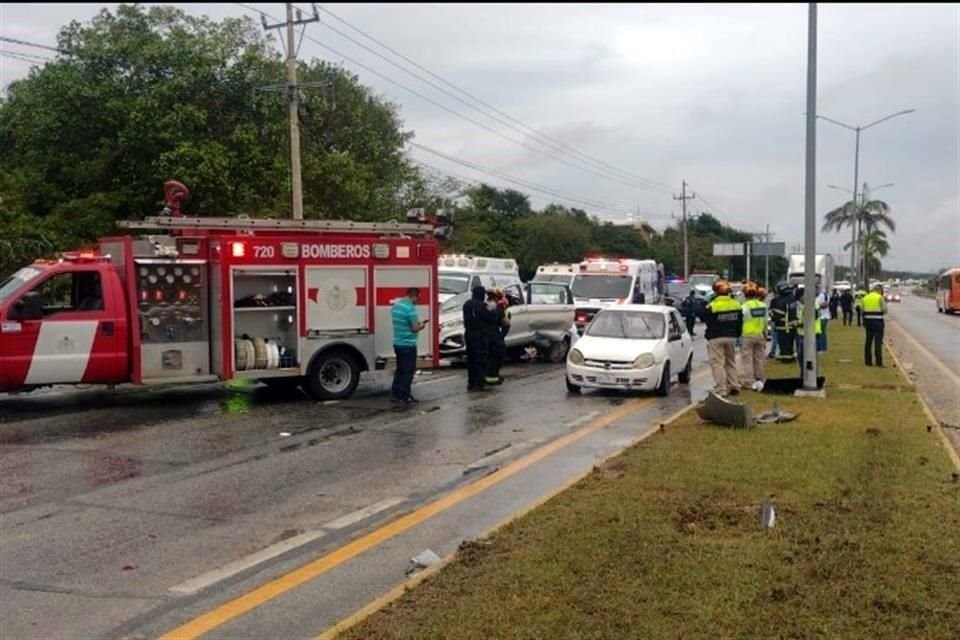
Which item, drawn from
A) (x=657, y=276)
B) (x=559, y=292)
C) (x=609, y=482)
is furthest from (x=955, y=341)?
(x=609, y=482)

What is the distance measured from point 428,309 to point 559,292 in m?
7.60

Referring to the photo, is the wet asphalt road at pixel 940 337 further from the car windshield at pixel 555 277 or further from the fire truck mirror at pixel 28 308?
the fire truck mirror at pixel 28 308

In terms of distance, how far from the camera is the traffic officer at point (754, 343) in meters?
15.8

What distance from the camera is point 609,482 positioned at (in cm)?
809

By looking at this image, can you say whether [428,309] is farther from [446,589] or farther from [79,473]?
[446,589]

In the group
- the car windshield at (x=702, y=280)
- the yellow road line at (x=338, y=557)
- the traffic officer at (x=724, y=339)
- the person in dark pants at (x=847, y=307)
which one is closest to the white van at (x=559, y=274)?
the traffic officer at (x=724, y=339)

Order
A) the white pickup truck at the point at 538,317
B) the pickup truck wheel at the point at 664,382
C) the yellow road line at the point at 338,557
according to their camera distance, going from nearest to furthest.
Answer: the yellow road line at the point at 338,557 < the pickup truck wheel at the point at 664,382 < the white pickup truck at the point at 538,317

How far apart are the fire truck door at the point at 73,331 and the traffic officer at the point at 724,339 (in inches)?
324

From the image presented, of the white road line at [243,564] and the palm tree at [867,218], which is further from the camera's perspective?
the palm tree at [867,218]

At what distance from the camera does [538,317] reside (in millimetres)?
21656

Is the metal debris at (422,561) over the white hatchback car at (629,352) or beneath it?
beneath

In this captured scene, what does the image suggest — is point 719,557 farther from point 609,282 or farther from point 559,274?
point 559,274

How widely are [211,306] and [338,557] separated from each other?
307 inches

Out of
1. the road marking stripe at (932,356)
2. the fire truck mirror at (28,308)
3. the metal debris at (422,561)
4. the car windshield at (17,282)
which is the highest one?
the car windshield at (17,282)
